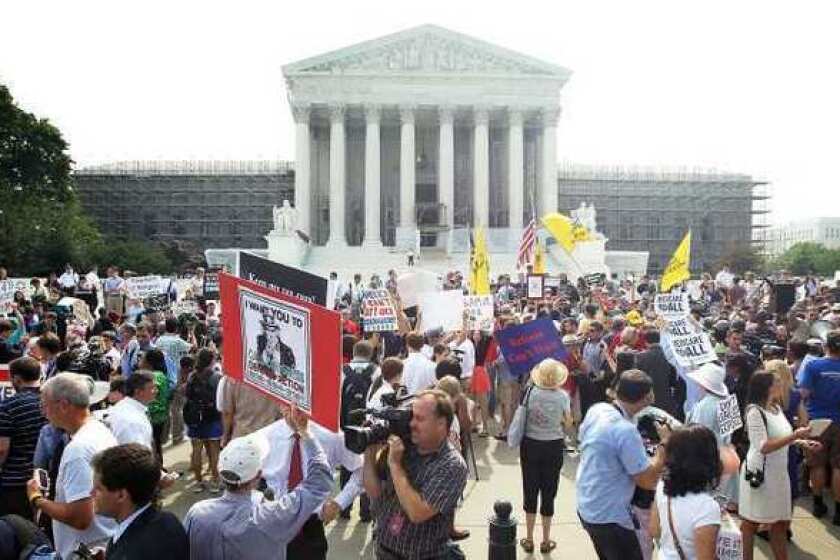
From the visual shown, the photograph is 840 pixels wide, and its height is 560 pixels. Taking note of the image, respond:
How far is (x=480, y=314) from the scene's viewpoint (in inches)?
533

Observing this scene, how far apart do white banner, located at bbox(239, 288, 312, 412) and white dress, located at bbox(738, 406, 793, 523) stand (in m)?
3.86

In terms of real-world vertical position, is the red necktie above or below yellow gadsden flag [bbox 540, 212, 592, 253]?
below

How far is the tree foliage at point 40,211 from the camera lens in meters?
44.3

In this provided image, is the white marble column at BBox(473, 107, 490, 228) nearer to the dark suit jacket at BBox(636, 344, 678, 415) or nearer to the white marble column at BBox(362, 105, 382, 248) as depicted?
the white marble column at BBox(362, 105, 382, 248)

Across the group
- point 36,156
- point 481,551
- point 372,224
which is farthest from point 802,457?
point 36,156

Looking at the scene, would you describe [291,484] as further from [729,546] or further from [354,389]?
[354,389]

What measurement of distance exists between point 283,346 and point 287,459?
71 cm

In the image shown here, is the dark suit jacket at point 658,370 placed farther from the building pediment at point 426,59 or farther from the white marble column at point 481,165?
the building pediment at point 426,59

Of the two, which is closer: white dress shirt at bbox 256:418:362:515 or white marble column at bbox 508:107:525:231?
white dress shirt at bbox 256:418:362:515

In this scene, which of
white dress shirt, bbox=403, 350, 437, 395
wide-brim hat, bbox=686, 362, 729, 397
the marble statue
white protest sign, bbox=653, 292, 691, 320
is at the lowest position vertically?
white dress shirt, bbox=403, 350, 437, 395

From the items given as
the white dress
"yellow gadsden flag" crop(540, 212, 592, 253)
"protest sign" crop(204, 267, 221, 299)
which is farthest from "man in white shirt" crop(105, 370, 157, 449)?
"yellow gadsden flag" crop(540, 212, 592, 253)

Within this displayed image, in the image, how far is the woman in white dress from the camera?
6.51 meters

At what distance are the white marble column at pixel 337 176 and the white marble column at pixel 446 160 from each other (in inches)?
258

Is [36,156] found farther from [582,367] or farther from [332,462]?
[332,462]
